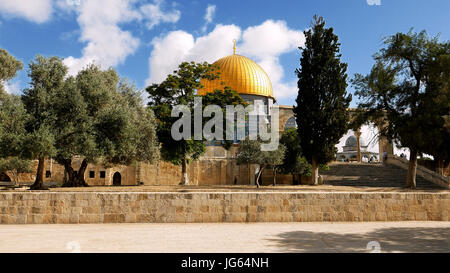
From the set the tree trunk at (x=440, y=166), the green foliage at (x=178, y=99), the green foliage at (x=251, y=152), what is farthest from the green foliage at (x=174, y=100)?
the tree trunk at (x=440, y=166)

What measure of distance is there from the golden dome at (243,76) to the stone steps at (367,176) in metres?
15.8

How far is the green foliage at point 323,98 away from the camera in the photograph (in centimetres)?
2241

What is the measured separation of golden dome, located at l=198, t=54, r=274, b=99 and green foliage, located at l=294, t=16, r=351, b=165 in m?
18.0

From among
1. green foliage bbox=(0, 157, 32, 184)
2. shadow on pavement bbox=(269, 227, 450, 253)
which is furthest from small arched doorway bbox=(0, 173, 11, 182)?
shadow on pavement bbox=(269, 227, 450, 253)

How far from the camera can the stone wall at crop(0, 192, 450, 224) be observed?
8906 mm

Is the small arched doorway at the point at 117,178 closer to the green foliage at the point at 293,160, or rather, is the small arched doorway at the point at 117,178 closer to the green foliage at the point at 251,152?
the green foliage at the point at 251,152

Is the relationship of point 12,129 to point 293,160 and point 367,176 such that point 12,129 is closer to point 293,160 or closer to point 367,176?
point 293,160

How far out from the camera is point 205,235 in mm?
7281

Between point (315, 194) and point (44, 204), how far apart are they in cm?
777

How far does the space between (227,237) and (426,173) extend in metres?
24.1

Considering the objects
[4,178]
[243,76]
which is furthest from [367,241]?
[4,178]
